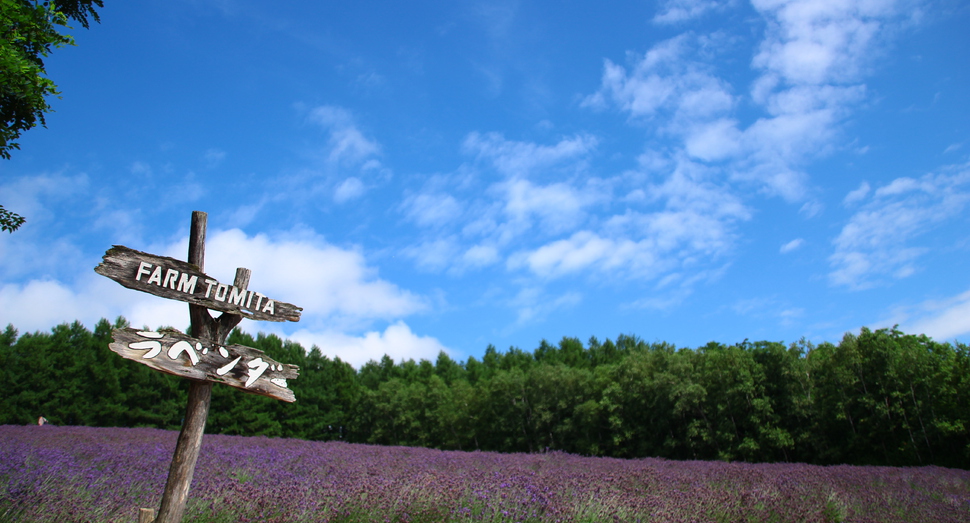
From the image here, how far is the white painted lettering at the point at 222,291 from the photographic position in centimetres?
423

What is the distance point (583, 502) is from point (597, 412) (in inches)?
1206

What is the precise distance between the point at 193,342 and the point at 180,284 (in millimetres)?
488

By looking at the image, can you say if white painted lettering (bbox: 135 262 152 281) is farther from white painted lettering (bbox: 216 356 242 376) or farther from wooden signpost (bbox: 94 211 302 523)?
white painted lettering (bbox: 216 356 242 376)

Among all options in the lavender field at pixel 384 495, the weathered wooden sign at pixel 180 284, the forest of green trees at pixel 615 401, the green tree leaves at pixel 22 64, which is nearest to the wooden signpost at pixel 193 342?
the weathered wooden sign at pixel 180 284

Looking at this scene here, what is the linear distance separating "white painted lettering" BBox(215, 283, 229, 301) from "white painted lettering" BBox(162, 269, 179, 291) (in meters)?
0.32

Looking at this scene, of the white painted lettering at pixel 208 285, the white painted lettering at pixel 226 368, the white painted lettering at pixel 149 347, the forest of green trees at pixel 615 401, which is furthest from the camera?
the forest of green trees at pixel 615 401

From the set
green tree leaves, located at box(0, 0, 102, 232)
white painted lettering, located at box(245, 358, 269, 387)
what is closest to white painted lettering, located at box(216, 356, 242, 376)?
white painted lettering, located at box(245, 358, 269, 387)

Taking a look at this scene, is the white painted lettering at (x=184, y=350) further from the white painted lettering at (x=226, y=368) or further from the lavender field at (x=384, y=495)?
the lavender field at (x=384, y=495)

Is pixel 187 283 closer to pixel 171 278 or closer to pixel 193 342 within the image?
pixel 171 278

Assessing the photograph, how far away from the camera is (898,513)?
8008 mm

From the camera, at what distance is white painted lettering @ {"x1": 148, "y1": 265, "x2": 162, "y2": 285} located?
13.0 feet

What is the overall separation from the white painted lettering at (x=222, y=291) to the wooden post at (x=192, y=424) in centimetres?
18

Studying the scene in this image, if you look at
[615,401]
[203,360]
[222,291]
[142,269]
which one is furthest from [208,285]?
[615,401]

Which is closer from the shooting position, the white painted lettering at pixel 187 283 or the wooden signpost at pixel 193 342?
the wooden signpost at pixel 193 342
